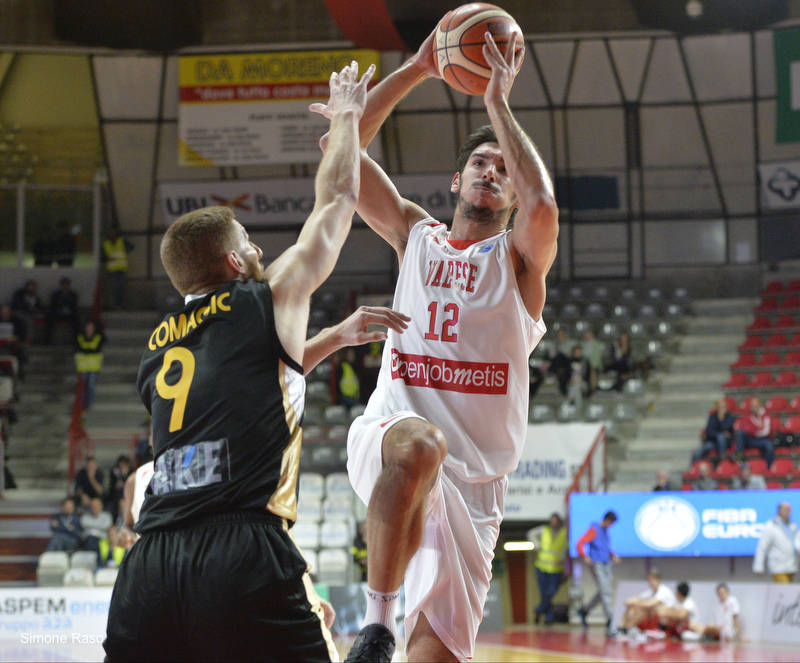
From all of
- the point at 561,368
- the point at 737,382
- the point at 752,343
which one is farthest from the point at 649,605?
the point at 752,343

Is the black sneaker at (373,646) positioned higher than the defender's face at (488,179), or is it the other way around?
the defender's face at (488,179)

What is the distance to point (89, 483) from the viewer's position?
715 inches

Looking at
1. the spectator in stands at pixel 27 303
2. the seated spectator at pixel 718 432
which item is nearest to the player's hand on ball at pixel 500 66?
the seated spectator at pixel 718 432

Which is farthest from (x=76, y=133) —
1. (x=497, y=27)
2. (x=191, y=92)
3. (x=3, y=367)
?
(x=497, y=27)

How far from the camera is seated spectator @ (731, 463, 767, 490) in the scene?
1719 centimetres

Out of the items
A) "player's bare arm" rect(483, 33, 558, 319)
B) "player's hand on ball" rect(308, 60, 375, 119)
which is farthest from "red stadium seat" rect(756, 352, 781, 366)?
"player's hand on ball" rect(308, 60, 375, 119)

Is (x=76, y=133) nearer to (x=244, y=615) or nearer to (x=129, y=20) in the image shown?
(x=129, y=20)

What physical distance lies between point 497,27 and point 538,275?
1.17m

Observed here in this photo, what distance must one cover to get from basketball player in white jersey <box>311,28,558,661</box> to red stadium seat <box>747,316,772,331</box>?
20003 millimetres

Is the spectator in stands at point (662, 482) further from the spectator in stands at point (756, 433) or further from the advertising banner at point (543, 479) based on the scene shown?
the spectator in stands at point (756, 433)

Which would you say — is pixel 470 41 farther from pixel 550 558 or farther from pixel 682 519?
pixel 550 558

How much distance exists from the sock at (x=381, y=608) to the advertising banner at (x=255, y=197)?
854 inches

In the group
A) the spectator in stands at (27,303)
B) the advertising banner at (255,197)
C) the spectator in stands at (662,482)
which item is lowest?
the spectator in stands at (662,482)

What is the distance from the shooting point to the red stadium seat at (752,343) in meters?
23.3
